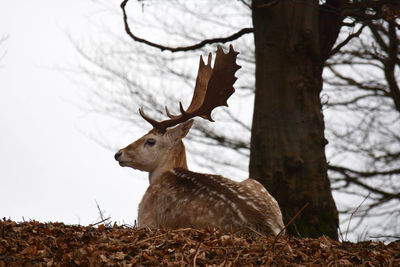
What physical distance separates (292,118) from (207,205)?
119 inches

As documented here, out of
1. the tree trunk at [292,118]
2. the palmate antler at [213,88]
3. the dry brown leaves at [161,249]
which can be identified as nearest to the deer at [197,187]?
the palmate antler at [213,88]

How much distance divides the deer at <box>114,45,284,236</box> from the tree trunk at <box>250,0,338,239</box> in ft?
4.72

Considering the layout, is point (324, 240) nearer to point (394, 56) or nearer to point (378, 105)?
point (394, 56)

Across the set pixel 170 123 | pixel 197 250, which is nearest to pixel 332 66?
pixel 170 123

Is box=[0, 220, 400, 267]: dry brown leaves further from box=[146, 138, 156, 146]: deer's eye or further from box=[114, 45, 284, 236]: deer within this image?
box=[146, 138, 156, 146]: deer's eye

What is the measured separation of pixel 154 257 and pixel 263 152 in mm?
4461

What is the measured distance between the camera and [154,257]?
4.14m

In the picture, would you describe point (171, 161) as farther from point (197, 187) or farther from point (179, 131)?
point (197, 187)

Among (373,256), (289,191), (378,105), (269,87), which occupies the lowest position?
(373,256)

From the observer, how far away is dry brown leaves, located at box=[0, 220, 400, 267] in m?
4.05

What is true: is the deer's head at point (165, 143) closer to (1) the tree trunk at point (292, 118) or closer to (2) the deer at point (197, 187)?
(2) the deer at point (197, 187)

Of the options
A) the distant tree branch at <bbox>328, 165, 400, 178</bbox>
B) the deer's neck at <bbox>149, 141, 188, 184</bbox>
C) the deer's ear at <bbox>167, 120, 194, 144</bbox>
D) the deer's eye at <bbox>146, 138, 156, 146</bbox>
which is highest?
the distant tree branch at <bbox>328, 165, 400, 178</bbox>

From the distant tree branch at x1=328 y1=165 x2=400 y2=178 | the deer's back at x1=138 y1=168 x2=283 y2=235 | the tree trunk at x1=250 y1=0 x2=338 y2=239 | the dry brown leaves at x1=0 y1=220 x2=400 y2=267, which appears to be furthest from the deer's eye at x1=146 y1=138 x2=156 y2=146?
the distant tree branch at x1=328 y1=165 x2=400 y2=178

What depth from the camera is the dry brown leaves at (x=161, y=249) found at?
4.05 m
